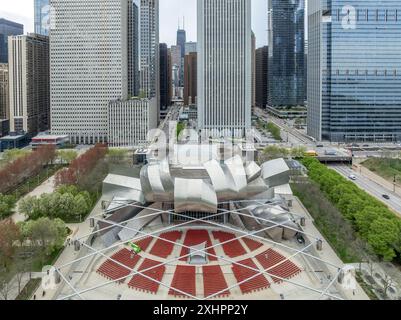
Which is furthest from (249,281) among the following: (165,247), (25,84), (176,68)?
(176,68)

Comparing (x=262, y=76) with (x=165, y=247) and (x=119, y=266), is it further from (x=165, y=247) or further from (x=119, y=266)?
(x=119, y=266)

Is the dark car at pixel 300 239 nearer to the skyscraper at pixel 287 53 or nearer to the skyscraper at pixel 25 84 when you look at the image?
the skyscraper at pixel 25 84

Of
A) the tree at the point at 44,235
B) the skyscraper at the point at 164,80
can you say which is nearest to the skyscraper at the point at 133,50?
the skyscraper at the point at 164,80

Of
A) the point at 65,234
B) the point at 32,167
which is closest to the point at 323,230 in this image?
the point at 65,234

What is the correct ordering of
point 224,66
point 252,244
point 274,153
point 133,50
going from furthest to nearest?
point 133,50
point 224,66
point 274,153
point 252,244
